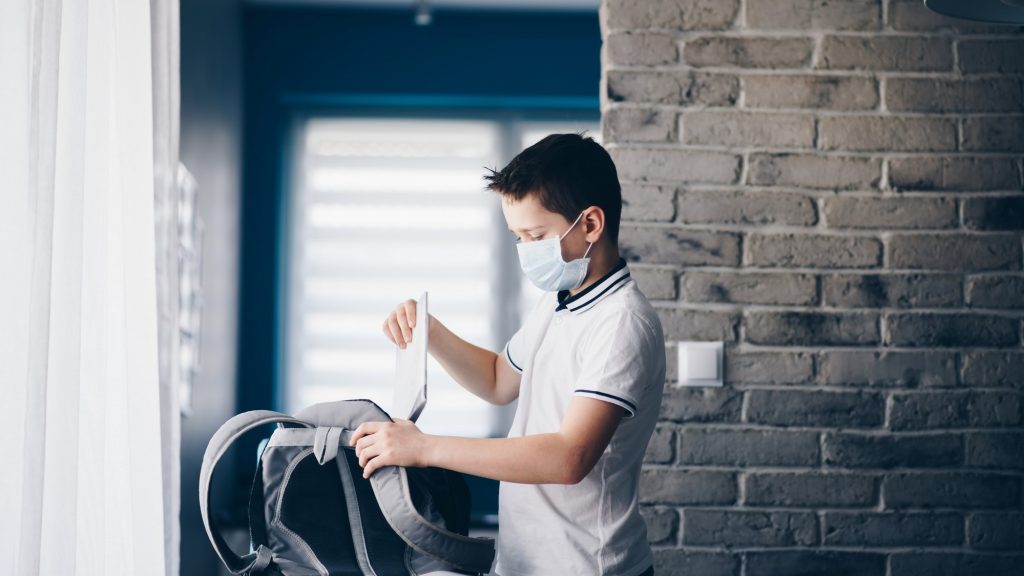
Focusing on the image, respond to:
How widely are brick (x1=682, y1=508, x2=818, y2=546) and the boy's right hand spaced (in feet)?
2.55

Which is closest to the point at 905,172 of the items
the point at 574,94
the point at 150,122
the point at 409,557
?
the point at 409,557

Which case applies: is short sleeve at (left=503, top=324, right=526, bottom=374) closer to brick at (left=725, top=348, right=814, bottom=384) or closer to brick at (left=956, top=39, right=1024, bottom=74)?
brick at (left=725, top=348, right=814, bottom=384)

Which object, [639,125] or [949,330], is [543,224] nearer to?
[639,125]

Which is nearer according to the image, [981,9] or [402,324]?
[981,9]

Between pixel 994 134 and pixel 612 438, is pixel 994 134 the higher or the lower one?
the higher one

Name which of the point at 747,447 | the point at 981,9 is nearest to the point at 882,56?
the point at 981,9

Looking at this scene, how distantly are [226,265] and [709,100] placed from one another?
2.36 metres

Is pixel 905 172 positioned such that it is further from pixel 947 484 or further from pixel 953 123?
pixel 947 484

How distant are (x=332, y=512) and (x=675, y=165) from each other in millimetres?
1075

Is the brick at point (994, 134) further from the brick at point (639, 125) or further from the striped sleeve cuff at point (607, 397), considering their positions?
the striped sleeve cuff at point (607, 397)

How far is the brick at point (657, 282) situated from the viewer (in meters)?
1.96

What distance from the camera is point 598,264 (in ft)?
4.82

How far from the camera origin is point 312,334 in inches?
168

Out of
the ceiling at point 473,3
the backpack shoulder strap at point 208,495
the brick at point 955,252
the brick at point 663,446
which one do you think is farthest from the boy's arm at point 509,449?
the ceiling at point 473,3
